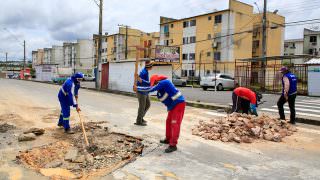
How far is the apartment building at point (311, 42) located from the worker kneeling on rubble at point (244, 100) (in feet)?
209

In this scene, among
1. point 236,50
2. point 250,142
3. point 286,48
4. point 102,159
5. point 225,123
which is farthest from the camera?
point 286,48

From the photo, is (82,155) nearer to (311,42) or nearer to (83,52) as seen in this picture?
(311,42)

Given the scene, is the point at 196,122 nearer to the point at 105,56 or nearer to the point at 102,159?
the point at 102,159

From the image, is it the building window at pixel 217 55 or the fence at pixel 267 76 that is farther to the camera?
the building window at pixel 217 55

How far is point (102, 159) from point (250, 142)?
3536 millimetres

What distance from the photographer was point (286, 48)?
253ft

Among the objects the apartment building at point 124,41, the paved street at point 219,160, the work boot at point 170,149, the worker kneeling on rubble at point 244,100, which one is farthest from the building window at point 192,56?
the work boot at point 170,149

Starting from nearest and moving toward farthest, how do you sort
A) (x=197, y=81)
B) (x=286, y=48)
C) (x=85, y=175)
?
1. (x=85, y=175)
2. (x=197, y=81)
3. (x=286, y=48)

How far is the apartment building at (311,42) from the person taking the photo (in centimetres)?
6725

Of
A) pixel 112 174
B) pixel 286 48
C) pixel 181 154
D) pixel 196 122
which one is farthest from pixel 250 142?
pixel 286 48

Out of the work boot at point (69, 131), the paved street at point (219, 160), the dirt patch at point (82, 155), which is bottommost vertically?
the paved street at point (219, 160)

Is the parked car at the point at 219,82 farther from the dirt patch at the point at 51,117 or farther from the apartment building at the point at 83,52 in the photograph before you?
the apartment building at the point at 83,52

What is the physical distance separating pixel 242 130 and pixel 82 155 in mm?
3980

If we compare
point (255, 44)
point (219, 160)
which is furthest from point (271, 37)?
point (219, 160)
